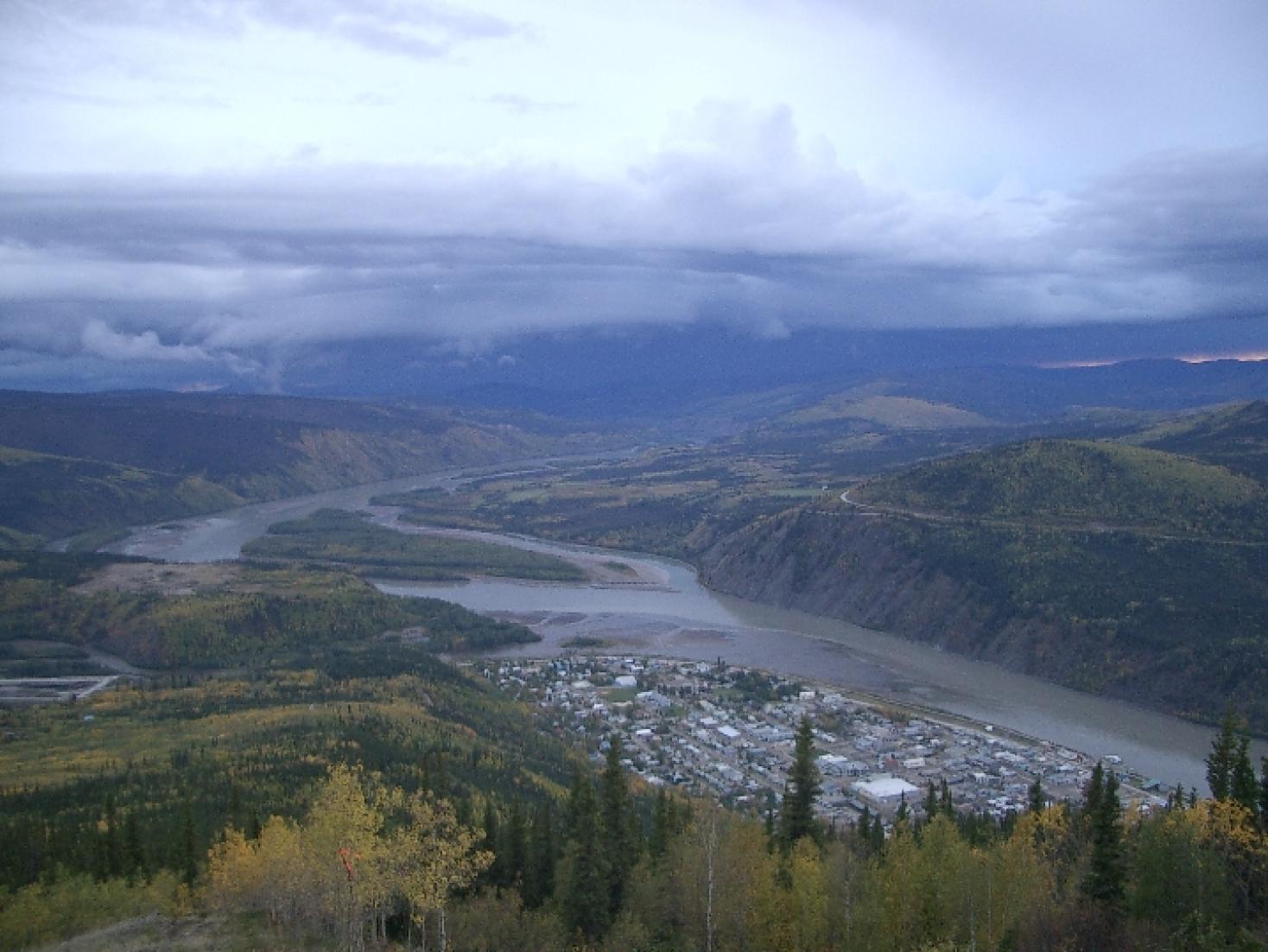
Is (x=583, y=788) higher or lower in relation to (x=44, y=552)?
higher

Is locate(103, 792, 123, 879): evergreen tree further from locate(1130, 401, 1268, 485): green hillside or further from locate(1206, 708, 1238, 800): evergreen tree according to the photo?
locate(1130, 401, 1268, 485): green hillside

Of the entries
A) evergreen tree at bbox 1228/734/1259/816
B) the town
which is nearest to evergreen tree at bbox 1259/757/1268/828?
evergreen tree at bbox 1228/734/1259/816

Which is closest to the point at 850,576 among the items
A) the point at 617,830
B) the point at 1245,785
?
the point at 1245,785

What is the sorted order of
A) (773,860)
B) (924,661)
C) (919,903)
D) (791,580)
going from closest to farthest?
(919,903) → (773,860) → (924,661) → (791,580)

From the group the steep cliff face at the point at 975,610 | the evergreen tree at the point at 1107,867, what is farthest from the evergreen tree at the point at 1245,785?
the steep cliff face at the point at 975,610

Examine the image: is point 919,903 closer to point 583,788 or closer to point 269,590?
point 583,788

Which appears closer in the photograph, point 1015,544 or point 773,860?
point 773,860

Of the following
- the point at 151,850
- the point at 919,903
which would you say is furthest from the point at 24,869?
the point at 919,903

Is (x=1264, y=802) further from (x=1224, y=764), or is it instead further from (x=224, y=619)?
(x=224, y=619)
